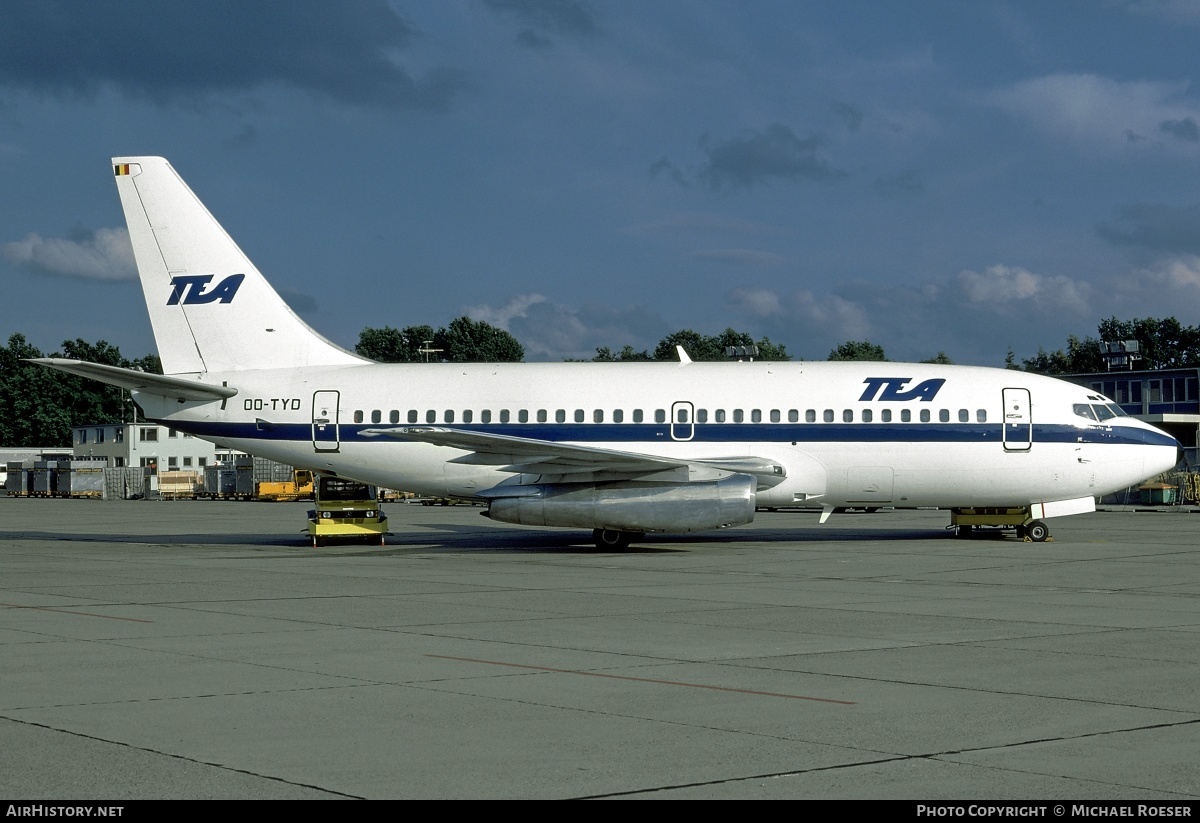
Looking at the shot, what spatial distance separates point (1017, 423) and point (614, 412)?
885 cm

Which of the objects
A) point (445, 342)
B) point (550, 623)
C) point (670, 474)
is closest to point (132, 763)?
point (550, 623)

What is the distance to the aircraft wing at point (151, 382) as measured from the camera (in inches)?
1021

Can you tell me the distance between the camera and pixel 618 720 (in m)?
9.14

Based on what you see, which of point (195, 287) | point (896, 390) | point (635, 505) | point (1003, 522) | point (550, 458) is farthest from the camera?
point (1003, 522)

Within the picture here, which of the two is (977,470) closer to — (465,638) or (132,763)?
(465,638)

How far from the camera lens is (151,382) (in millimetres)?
27891

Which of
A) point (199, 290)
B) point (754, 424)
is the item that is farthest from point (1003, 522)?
point (199, 290)

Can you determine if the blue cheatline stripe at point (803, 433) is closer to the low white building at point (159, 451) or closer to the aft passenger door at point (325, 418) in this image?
the aft passenger door at point (325, 418)

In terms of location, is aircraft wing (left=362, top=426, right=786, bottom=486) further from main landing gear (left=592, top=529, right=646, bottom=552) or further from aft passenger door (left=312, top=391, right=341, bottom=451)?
main landing gear (left=592, top=529, right=646, bottom=552)

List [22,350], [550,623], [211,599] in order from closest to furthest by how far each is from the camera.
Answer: [550,623], [211,599], [22,350]

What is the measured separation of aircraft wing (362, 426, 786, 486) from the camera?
Result: 2512 cm

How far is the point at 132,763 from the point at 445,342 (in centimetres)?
13739

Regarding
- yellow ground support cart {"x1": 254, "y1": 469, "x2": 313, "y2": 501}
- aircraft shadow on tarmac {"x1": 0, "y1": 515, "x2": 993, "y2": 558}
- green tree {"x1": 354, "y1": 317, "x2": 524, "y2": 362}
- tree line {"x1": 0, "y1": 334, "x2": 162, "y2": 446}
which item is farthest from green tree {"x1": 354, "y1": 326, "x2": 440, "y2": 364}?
aircraft shadow on tarmac {"x1": 0, "y1": 515, "x2": 993, "y2": 558}

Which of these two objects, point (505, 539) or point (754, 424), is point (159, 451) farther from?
point (754, 424)
